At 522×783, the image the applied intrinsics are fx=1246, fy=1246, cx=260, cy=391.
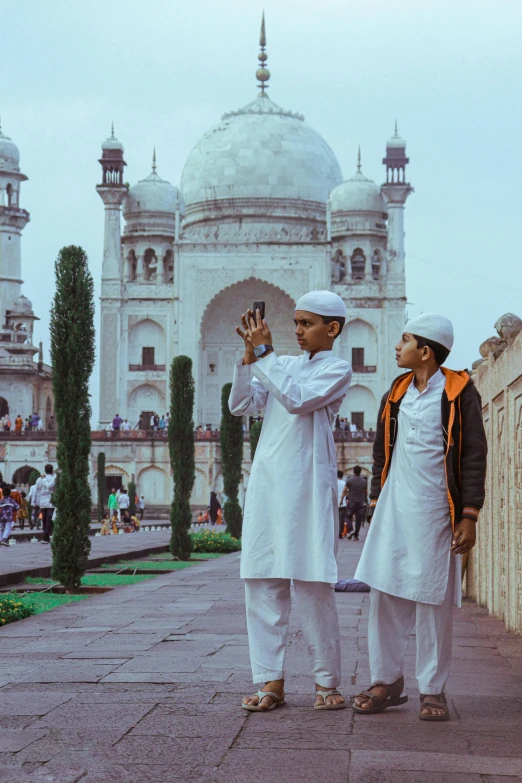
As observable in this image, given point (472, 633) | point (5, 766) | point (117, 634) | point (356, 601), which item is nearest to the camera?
point (5, 766)

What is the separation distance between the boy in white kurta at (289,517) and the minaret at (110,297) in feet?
118

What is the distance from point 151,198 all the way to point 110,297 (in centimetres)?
527

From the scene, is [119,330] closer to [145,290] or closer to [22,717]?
[145,290]

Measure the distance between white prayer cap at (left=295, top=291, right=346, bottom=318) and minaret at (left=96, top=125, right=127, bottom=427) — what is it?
1416 inches

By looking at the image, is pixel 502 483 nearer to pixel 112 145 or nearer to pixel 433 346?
pixel 433 346

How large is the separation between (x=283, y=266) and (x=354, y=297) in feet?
8.30

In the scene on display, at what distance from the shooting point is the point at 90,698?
3584 mm

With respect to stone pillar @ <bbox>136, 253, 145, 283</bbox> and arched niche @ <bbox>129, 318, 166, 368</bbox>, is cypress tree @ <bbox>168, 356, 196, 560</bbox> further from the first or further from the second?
stone pillar @ <bbox>136, 253, 145, 283</bbox>

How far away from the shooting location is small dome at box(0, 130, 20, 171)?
4394cm

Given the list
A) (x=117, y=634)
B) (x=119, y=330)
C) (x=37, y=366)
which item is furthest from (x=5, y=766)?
(x=37, y=366)

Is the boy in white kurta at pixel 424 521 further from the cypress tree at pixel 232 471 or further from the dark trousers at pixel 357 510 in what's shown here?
the cypress tree at pixel 232 471

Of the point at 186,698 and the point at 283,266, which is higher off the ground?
the point at 283,266

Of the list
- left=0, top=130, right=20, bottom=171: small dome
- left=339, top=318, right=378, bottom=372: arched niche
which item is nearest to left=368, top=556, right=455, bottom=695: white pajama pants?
left=339, top=318, right=378, bottom=372: arched niche

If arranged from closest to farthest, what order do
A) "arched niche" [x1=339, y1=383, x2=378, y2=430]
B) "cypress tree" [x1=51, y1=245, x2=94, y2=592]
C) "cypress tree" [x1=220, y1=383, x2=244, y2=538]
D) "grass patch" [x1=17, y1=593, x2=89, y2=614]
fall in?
"grass patch" [x1=17, y1=593, x2=89, y2=614] < "cypress tree" [x1=51, y1=245, x2=94, y2=592] < "cypress tree" [x1=220, y1=383, x2=244, y2=538] < "arched niche" [x1=339, y1=383, x2=378, y2=430]
